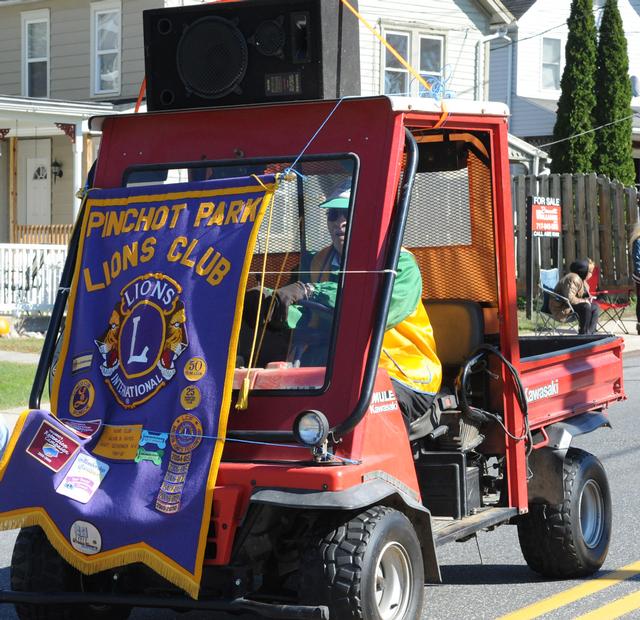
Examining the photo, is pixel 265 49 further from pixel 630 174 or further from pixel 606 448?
pixel 630 174

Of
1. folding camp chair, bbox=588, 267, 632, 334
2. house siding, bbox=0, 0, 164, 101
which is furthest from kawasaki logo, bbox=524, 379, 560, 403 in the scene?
house siding, bbox=0, 0, 164, 101

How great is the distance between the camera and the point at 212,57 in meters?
5.25

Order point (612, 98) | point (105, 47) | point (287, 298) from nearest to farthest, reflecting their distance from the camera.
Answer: point (287, 298) → point (105, 47) → point (612, 98)

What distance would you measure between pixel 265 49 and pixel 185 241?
956 mm

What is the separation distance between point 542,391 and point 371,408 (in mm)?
1666

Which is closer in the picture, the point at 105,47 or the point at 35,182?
the point at 105,47

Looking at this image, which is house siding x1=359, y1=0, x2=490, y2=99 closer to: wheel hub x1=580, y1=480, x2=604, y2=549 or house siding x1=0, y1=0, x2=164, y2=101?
house siding x1=0, y1=0, x2=164, y2=101

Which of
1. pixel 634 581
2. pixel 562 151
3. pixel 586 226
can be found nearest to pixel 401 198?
pixel 634 581

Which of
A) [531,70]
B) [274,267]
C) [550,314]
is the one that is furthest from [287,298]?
[531,70]

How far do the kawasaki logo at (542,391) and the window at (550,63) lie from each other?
98.2 ft

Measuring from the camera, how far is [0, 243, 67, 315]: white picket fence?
65.2 feet

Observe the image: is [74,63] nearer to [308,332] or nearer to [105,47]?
[105,47]

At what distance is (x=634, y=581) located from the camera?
6.08 metres

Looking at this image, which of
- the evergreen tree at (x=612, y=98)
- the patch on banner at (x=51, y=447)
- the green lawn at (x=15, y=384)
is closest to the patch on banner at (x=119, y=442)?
the patch on banner at (x=51, y=447)
